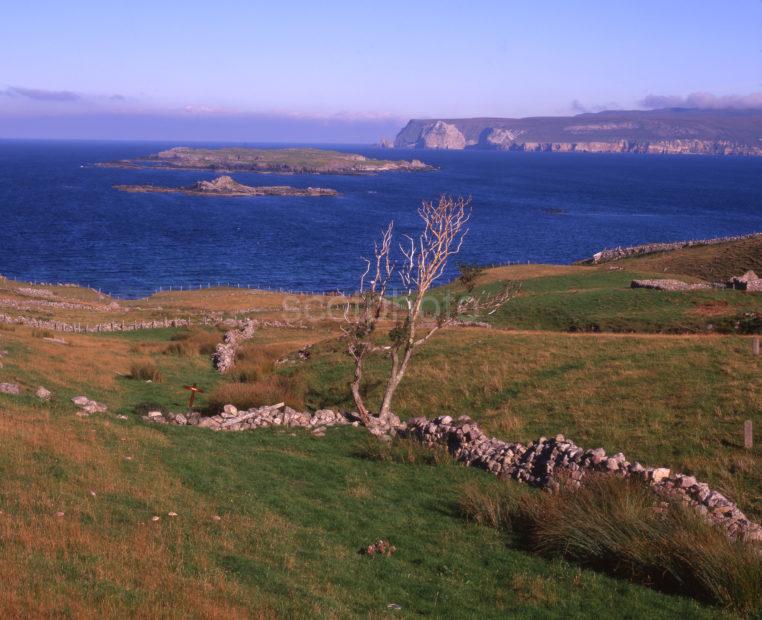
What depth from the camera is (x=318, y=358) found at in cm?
3378

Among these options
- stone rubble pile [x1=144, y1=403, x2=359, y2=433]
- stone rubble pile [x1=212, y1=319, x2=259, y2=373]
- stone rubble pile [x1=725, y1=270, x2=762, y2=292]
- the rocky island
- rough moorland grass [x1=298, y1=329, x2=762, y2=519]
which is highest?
the rocky island

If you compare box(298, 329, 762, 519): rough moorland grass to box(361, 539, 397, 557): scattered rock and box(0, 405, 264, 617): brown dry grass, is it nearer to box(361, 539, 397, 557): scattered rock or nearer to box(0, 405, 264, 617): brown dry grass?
box(361, 539, 397, 557): scattered rock

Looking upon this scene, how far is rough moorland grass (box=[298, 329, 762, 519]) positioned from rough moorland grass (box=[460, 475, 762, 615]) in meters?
3.64

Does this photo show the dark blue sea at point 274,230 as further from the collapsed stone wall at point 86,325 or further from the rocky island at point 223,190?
the collapsed stone wall at point 86,325

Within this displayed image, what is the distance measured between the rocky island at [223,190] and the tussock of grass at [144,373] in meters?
156

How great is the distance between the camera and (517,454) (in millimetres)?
18703

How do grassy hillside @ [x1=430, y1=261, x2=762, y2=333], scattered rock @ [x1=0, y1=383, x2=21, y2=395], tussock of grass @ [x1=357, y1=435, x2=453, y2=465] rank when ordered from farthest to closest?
grassy hillside @ [x1=430, y1=261, x2=762, y2=333] → scattered rock @ [x1=0, y1=383, x2=21, y2=395] → tussock of grass @ [x1=357, y1=435, x2=453, y2=465]

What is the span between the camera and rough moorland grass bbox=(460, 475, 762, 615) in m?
11.3

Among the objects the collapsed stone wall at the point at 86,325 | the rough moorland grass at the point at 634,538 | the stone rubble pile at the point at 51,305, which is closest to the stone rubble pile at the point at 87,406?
the rough moorland grass at the point at 634,538

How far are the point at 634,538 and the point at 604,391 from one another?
456 inches

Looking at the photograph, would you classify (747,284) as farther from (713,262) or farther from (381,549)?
(381,549)

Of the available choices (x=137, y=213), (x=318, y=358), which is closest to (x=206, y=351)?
(x=318, y=358)

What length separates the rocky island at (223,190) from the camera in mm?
184000

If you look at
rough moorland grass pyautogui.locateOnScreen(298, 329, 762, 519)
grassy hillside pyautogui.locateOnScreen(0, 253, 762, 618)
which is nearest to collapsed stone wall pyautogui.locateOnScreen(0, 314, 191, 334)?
grassy hillside pyautogui.locateOnScreen(0, 253, 762, 618)
